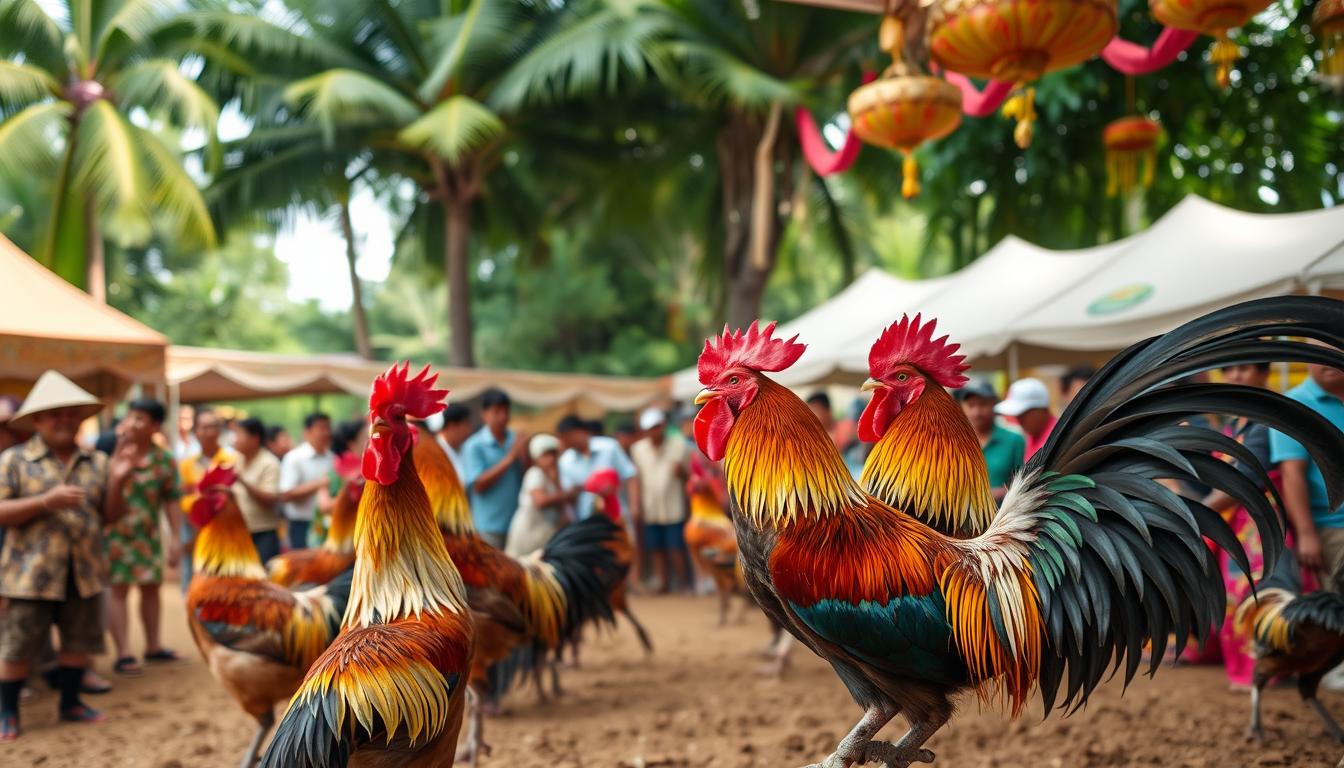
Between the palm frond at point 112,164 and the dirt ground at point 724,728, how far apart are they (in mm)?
8006

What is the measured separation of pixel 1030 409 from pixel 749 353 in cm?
362

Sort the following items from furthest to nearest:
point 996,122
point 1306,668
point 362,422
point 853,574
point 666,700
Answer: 1. point 996,122
2. point 362,422
3. point 666,700
4. point 1306,668
5. point 853,574

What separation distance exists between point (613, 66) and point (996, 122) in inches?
210

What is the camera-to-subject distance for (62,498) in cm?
530

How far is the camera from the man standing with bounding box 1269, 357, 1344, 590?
4477 mm

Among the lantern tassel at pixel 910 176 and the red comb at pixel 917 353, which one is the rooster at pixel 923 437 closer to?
the red comb at pixel 917 353

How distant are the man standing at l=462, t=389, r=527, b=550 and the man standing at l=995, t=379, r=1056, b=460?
350 cm

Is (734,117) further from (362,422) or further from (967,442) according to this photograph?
(967,442)

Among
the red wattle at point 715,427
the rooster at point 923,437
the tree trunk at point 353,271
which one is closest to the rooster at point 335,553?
the red wattle at point 715,427

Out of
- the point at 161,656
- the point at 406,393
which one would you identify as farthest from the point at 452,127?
the point at 406,393

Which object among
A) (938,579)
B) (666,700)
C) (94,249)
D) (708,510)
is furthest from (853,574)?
(94,249)

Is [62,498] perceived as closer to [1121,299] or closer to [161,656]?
[161,656]

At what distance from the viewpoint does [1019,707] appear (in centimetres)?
289

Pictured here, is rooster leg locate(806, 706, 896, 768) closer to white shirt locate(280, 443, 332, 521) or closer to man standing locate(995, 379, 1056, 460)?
man standing locate(995, 379, 1056, 460)
